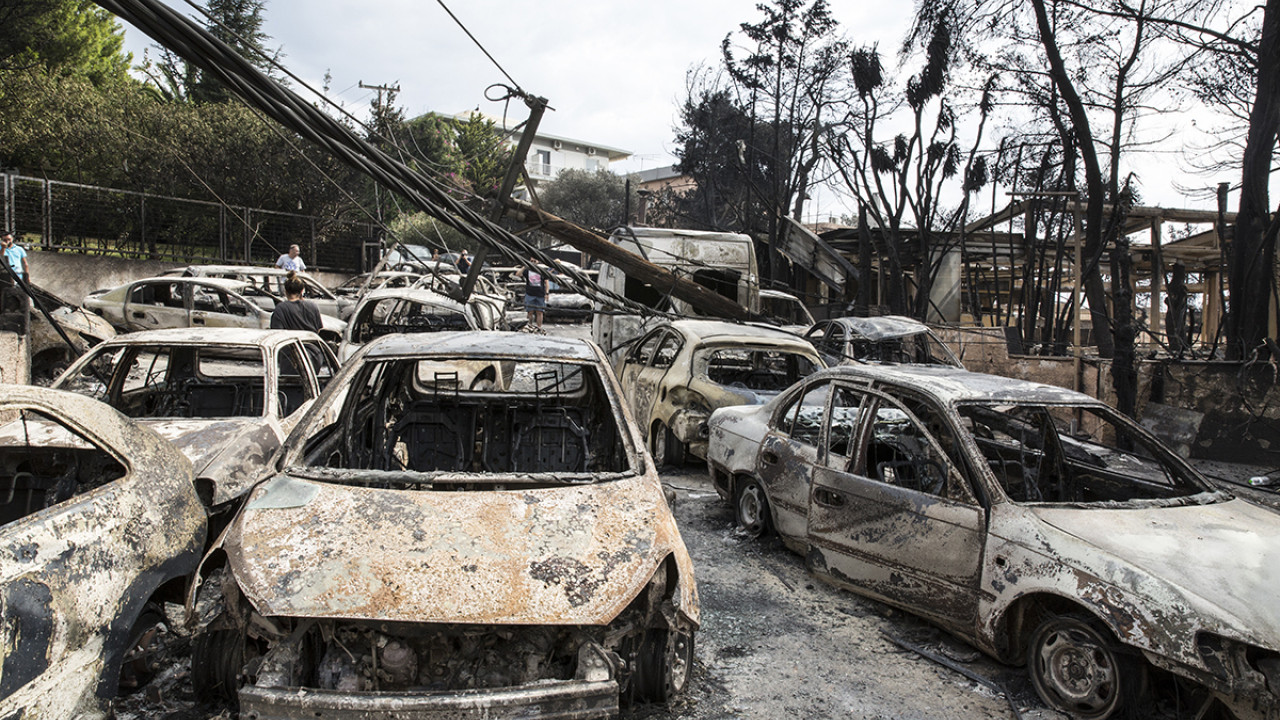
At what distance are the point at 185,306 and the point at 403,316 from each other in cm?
430

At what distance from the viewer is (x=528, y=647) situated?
Result: 270cm

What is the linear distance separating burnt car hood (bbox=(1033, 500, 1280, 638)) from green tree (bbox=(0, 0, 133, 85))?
23.8 m

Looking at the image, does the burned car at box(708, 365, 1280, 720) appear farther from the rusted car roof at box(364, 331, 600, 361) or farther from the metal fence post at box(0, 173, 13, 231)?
the metal fence post at box(0, 173, 13, 231)

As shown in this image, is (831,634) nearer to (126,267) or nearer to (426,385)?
(426,385)

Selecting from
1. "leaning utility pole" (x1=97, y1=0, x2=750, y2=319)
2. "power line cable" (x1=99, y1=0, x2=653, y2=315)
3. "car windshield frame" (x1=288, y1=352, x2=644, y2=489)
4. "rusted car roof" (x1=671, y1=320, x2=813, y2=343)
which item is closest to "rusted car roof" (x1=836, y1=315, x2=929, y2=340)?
"rusted car roof" (x1=671, y1=320, x2=813, y2=343)

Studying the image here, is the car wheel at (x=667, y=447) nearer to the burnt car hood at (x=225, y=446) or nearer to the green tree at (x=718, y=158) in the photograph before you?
the burnt car hood at (x=225, y=446)

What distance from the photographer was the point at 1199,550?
130 inches

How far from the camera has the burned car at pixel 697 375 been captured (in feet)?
23.7

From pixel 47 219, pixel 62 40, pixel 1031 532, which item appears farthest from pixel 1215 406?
pixel 62 40

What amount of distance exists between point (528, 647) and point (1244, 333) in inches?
411

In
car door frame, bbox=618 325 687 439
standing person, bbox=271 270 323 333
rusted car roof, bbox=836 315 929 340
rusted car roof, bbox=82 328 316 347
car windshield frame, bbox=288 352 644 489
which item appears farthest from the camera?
rusted car roof, bbox=836 315 929 340

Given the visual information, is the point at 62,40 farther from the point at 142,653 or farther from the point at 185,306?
the point at 142,653

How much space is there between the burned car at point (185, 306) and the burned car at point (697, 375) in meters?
6.03

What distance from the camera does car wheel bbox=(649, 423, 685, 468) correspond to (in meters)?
7.65
